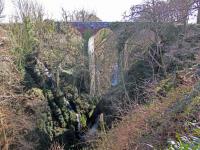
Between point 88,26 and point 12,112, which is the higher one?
point 88,26

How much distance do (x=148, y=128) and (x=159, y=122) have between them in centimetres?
57

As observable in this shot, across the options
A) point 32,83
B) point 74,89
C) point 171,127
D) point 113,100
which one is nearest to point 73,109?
point 74,89

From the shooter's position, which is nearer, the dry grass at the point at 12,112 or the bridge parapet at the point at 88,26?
the dry grass at the point at 12,112

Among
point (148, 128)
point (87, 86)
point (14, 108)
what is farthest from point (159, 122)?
point (87, 86)

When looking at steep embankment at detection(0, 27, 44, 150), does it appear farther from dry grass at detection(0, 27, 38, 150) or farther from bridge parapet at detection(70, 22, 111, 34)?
bridge parapet at detection(70, 22, 111, 34)

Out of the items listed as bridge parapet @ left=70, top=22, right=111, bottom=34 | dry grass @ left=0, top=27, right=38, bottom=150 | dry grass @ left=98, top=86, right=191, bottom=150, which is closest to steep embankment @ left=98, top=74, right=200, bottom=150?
dry grass @ left=98, top=86, right=191, bottom=150

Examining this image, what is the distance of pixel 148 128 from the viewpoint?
992 cm

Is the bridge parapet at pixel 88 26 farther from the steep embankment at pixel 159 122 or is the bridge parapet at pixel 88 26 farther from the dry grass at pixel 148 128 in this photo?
the dry grass at pixel 148 128

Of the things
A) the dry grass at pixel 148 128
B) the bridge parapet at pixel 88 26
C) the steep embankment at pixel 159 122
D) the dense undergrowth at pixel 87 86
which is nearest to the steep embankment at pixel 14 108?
the dense undergrowth at pixel 87 86

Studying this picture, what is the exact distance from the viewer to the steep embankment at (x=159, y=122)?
7832 millimetres

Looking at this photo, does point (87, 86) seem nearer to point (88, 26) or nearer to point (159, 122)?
point (88, 26)

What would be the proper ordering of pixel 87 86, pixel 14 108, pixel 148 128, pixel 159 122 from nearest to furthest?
1. pixel 159 122
2. pixel 148 128
3. pixel 14 108
4. pixel 87 86

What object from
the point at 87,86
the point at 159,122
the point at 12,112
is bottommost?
the point at 87,86

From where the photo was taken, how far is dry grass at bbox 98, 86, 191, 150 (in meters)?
8.64
